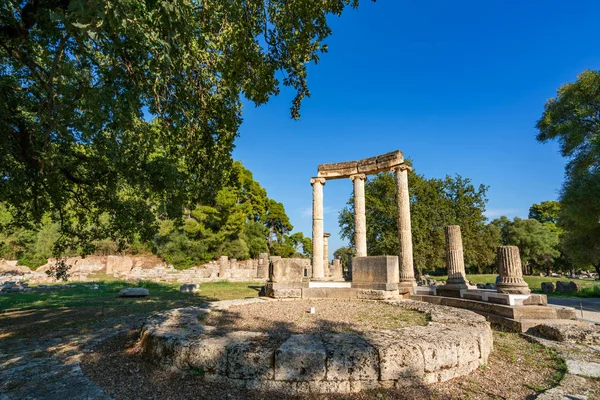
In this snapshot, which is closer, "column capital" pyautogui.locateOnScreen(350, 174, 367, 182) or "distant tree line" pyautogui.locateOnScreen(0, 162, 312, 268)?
"column capital" pyautogui.locateOnScreen(350, 174, 367, 182)

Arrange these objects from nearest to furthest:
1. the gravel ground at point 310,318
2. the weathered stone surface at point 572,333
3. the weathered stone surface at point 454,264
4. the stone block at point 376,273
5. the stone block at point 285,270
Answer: the weathered stone surface at point 572,333 < the gravel ground at point 310,318 < the stone block at point 376,273 < the stone block at point 285,270 < the weathered stone surface at point 454,264

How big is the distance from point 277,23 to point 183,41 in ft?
7.50

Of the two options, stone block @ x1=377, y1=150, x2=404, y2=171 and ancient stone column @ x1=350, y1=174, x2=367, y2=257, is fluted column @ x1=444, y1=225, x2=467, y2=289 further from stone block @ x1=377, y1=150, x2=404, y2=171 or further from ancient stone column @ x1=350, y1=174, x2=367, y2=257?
ancient stone column @ x1=350, y1=174, x2=367, y2=257

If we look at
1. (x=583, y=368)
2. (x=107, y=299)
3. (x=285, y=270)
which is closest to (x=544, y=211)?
(x=285, y=270)

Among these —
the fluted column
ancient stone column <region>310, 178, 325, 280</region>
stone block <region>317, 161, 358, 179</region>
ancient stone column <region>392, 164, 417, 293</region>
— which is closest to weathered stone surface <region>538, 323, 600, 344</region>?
the fluted column

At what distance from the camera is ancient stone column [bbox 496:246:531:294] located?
9000 millimetres

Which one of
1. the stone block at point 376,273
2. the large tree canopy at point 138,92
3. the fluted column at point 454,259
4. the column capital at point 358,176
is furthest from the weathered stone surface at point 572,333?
the column capital at point 358,176

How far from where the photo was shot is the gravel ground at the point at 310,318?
5.71 m

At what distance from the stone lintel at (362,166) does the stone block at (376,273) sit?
631 centimetres

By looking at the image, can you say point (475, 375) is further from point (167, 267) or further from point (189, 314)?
point (167, 267)

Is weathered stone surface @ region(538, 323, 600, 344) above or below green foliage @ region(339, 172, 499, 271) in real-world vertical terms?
below

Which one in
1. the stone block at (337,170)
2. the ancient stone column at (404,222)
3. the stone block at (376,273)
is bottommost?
the stone block at (376,273)

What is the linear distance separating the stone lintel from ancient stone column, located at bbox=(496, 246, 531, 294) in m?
7.08

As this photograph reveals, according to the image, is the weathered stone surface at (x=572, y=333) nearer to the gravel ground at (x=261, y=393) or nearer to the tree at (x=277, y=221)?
the gravel ground at (x=261, y=393)
